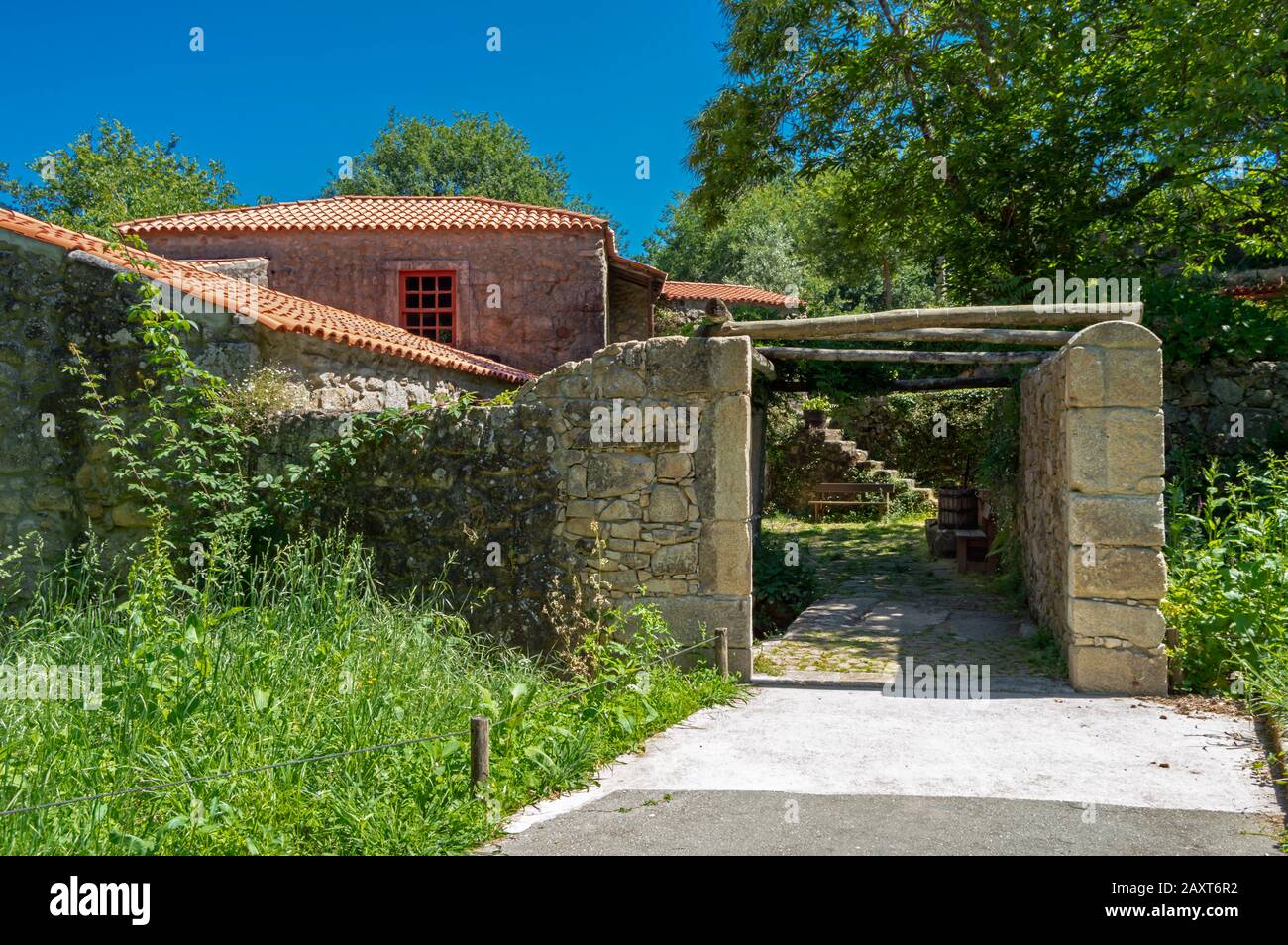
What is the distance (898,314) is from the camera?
279 inches

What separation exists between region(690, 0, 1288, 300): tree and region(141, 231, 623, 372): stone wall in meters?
3.48

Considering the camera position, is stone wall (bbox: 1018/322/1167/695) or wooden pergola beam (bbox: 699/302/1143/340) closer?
stone wall (bbox: 1018/322/1167/695)

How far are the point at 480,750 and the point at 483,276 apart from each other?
12.7 m

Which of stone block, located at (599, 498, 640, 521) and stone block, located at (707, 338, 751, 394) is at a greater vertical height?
stone block, located at (707, 338, 751, 394)

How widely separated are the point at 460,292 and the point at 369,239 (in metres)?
1.69

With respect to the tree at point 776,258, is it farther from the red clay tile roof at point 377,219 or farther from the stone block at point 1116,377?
the stone block at point 1116,377

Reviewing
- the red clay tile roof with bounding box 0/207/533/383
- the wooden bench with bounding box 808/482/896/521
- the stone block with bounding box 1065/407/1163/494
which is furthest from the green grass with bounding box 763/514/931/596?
the red clay tile roof with bounding box 0/207/533/383

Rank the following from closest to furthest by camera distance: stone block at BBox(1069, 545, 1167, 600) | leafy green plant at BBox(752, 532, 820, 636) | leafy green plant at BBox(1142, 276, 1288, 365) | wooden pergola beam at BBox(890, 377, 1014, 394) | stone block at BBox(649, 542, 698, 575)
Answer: stone block at BBox(1069, 545, 1167, 600)
stone block at BBox(649, 542, 698, 575)
leafy green plant at BBox(1142, 276, 1288, 365)
leafy green plant at BBox(752, 532, 820, 636)
wooden pergola beam at BBox(890, 377, 1014, 394)

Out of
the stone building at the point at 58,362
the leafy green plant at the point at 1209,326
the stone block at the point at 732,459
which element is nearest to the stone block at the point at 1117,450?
the stone block at the point at 732,459

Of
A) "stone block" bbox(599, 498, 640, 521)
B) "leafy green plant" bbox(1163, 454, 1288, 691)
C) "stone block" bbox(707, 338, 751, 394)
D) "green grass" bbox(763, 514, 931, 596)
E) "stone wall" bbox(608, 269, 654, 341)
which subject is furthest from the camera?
"stone wall" bbox(608, 269, 654, 341)

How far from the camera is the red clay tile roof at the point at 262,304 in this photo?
866 cm

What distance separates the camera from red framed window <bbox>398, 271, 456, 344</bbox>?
15.8 meters

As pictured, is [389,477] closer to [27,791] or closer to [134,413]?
[134,413]

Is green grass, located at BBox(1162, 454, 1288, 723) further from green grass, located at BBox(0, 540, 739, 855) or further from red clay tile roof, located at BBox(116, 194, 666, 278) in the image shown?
red clay tile roof, located at BBox(116, 194, 666, 278)
